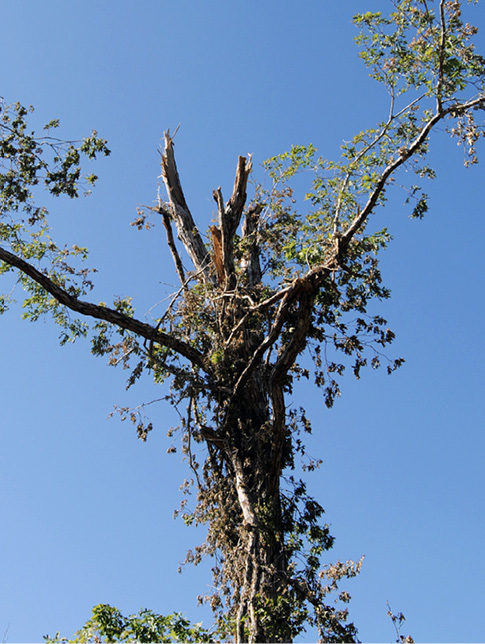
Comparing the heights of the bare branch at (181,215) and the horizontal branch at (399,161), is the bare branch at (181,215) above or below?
above

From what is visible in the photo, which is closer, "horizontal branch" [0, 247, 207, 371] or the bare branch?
"horizontal branch" [0, 247, 207, 371]

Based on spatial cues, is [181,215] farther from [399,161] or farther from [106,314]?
[399,161]

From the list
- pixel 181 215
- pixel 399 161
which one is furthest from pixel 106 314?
pixel 399 161

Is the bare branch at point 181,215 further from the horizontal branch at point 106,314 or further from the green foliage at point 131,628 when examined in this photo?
the green foliage at point 131,628

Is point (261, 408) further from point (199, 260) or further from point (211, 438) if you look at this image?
point (199, 260)

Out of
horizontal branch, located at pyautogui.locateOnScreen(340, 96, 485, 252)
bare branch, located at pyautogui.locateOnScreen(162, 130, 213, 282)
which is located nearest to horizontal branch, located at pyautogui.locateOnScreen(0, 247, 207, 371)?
bare branch, located at pyautogui.locateOnScreen(162, 130, 213, 282)

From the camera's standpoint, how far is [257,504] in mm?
8508

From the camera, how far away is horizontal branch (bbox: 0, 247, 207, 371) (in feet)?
29.8

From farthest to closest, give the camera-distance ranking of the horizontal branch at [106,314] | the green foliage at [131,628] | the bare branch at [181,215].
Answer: the bare branch at [181,215] < the horizontal branch at [106,314] < the green foliage at [131,628]

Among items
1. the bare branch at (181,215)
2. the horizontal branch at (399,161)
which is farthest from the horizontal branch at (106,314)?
the horizontal branch at (399,161)

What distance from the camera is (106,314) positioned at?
9.26m

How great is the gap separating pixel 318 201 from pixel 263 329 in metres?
1.79

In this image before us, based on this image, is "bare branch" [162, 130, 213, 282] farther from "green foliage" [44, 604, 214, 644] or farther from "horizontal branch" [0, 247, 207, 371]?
"green foliage" [44, 604, 214, 644]

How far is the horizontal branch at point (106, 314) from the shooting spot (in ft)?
29.8
